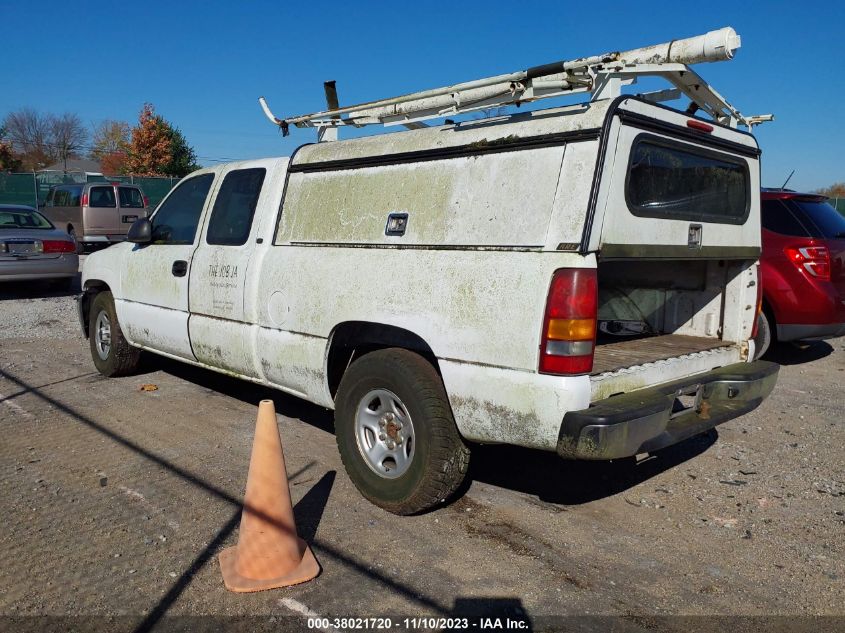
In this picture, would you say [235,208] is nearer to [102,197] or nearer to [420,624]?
[420,624]

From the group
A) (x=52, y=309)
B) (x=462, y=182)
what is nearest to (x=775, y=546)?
(x=462, y=182)

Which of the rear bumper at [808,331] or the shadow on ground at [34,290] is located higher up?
the rear bumper at [808,331]

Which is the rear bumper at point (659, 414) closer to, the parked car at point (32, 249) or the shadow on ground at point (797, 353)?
the shadow on ground at point (797, 353)

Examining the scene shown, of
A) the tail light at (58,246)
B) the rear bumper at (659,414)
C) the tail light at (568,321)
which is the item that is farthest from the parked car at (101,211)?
the tail light at (568,321)

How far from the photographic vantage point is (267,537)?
125 inches

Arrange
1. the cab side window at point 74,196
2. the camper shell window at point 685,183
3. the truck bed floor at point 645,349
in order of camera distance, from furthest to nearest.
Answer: the cab side window at point 74,196 → the truck bed floor at point 645,349 → the camper shell window at point 685,183

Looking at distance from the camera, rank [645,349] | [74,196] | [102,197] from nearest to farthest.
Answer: [645,349] → [102,197] → [74,196]

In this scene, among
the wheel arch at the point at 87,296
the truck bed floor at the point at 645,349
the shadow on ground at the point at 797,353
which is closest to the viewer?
the truck bed floor at the point at 645,349

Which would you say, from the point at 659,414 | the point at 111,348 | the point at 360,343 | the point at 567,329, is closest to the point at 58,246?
the point at 111,348

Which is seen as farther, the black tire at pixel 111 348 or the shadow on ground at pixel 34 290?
the shadow on ground at pixel 34 290

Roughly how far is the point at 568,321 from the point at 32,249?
37.1 feet

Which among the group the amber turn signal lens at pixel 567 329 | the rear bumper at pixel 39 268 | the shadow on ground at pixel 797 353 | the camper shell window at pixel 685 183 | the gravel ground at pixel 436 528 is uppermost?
the camper shell window at pixel 685 183

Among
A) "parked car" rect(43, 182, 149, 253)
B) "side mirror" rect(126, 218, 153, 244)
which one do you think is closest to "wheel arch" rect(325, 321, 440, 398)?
"side mirror" rect(126, 218, 153, 244)

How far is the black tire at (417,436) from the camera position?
3580mm
